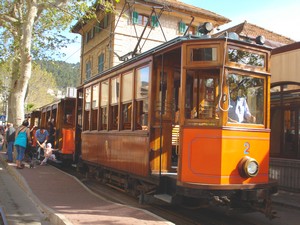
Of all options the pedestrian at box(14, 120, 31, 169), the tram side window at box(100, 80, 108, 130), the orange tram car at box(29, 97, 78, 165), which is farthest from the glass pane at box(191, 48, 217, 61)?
the orange tram car at box(29, 97, 78, 165)

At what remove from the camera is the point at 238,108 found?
21.2 feet

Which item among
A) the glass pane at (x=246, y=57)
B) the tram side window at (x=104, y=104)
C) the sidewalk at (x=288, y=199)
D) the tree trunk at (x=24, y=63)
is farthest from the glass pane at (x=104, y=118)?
the tree trunk at (x=24, y=63)

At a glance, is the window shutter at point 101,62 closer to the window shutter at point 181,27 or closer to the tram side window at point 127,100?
the window shutter at point 181,27

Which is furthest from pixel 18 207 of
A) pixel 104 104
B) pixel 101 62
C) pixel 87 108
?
pixel 101 62

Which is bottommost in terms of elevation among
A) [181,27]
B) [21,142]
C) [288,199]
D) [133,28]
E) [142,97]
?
[288,199]

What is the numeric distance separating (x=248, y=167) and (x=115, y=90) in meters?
3.85

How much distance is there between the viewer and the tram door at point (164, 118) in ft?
23.5

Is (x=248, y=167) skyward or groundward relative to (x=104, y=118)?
groundward

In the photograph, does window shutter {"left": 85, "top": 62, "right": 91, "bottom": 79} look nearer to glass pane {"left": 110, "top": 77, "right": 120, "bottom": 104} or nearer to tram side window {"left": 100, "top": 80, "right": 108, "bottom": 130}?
tram side window {"left": 100, "top": 80, "right": 108, "bottom": 130}

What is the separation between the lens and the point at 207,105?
21.4 feet

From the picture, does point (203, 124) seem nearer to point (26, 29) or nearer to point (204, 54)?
point (204, 54)

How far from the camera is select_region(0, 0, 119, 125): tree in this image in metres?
14.8

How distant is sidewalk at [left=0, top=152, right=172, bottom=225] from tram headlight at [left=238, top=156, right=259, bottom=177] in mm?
1493

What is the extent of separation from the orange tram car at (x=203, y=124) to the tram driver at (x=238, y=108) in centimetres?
2
